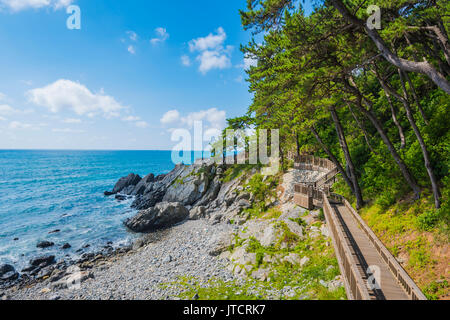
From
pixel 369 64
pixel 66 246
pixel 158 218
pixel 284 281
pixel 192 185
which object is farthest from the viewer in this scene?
pixel 192 185

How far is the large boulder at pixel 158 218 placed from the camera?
27234mm

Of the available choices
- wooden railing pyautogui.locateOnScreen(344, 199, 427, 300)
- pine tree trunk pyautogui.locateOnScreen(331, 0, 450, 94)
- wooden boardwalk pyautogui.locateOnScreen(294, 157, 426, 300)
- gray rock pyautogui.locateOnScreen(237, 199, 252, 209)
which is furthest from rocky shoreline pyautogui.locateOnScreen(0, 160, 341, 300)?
pine tree trunk pyautogui.locateOnScreen(331, 0, 450, 94)

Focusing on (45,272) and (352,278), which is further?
(45,272)

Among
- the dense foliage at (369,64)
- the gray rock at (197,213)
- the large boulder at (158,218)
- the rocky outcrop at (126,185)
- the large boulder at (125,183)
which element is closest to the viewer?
the dense foliage at (369,64)

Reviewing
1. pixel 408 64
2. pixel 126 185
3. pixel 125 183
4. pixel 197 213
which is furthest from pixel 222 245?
pixel 125 183

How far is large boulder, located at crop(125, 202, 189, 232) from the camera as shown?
27234 mm

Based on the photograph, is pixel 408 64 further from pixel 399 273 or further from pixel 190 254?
pixel 190 254

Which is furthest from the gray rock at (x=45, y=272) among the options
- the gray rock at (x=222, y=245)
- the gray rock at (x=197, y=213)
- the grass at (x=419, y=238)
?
the grass at (x=419, y=238)

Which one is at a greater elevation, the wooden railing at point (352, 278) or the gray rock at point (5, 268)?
the wooden railing at point (352, 278)

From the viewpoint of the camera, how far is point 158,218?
27.6 m

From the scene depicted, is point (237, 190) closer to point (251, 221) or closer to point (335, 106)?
point (251, 221)

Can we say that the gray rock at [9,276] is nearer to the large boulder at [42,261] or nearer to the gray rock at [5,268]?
the gray rock at [5,268]

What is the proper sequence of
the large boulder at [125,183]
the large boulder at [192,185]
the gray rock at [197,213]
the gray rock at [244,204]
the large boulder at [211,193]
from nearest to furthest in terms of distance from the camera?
1. the gray rock at [244,204]
2. the gray rock at [197,213]
3. the large boulder at [211,193]
4. the large boulder at [192,185]
5. the large boulder at [125,183]
